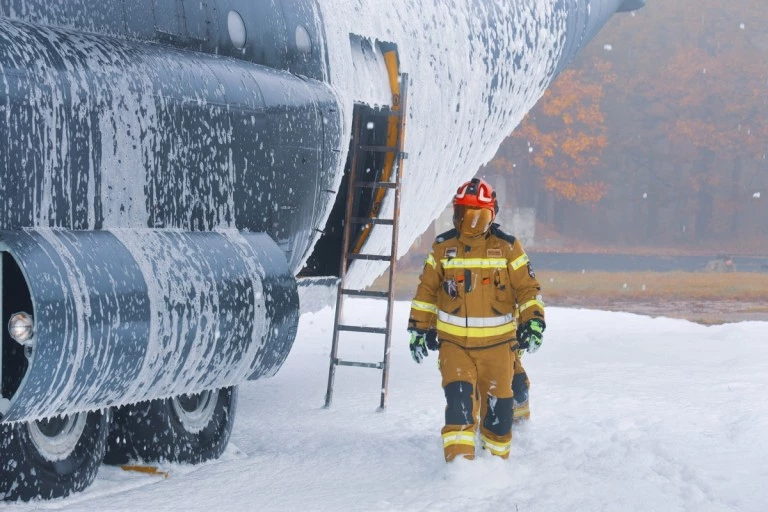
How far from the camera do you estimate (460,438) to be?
6.73m

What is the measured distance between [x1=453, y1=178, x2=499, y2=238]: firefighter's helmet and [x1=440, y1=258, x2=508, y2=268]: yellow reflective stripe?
15cm

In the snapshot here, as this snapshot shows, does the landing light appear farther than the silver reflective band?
No

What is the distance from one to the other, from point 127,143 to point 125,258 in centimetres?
61

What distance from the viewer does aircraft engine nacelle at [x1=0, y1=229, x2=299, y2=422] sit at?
5.03m

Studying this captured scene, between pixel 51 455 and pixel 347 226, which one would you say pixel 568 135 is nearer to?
pixel 347 226

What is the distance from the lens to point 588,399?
912cm

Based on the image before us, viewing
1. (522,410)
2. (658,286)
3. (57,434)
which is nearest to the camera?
(57,434)

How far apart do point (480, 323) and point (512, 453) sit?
38.2 inches

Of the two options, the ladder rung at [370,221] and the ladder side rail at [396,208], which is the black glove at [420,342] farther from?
the ladder rung at [370,221]

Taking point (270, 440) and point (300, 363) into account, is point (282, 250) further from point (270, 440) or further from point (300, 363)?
point (300, 363)

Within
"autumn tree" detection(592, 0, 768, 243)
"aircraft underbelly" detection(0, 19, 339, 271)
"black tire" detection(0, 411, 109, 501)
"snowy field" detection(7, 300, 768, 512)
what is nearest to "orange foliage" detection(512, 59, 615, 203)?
"autumn tree" detection(592, 0, 768, 243)

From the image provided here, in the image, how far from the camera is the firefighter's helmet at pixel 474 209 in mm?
6797

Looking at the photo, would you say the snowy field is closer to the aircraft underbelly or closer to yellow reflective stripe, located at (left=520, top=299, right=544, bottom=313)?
yellow reflective stripe, located at (left=520, top=299, right=544, bottom=313)

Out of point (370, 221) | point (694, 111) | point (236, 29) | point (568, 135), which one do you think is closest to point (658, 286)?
point (568, 135)
